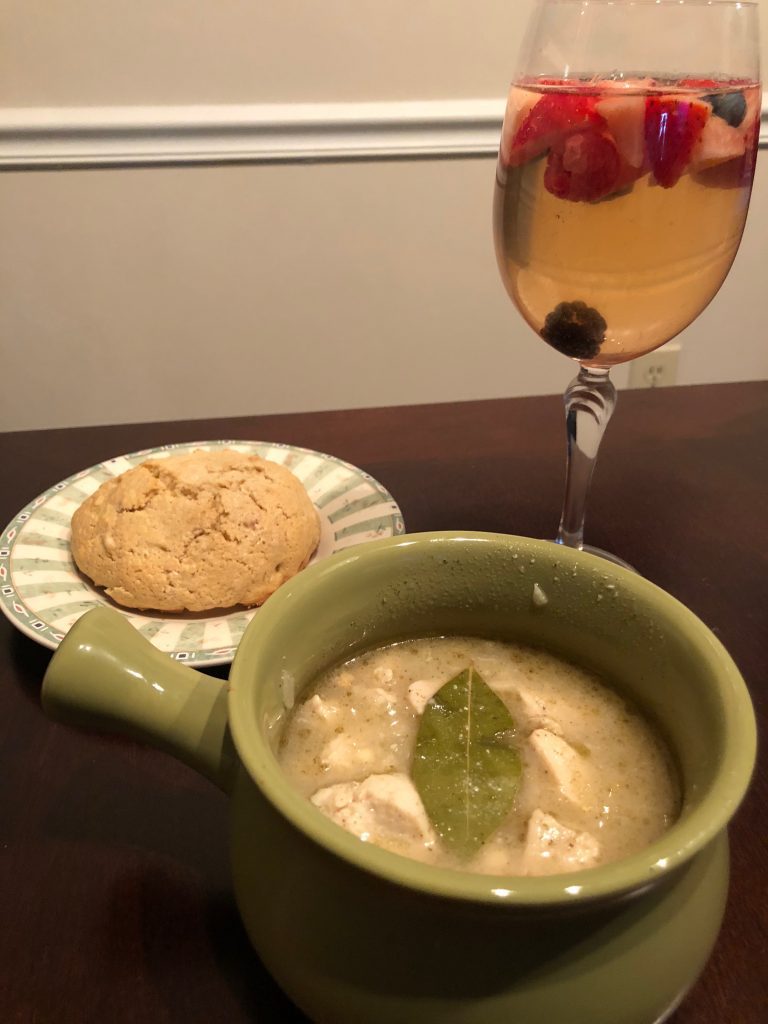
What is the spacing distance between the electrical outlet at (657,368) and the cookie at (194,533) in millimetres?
1249

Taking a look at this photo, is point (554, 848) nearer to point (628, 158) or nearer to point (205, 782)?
point (205, 782)

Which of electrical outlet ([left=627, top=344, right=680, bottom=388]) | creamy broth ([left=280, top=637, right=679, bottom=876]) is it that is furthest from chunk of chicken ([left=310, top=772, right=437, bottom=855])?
electrical outlet ([left=627, top=344, right=680, bottom=388])

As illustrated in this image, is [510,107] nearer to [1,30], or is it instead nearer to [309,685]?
[309,685]

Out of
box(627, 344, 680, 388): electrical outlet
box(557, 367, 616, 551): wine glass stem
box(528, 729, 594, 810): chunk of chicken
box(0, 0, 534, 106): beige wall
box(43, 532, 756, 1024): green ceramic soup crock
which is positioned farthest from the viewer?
box(627, 344, 680, 388): electrical outlet

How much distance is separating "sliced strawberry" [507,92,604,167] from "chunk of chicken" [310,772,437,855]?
17.5 inches

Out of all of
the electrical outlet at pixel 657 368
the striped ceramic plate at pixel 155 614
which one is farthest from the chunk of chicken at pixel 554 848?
the electrical outlet at pixel 657 368

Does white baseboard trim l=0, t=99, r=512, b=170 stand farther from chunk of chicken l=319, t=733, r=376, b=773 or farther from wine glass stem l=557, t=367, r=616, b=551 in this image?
chunk of chicken l=319, t=733, r=376, b=773

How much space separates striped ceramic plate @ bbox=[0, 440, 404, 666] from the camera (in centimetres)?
62

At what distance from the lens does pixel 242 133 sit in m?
1.46

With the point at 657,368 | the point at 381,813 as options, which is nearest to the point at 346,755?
the point at 381,813

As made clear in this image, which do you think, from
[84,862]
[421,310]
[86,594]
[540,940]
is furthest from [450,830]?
[421,310]

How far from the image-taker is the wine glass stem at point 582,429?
26.6 inches

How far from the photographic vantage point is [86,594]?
2.29 feet

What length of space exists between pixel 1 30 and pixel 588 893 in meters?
1.54
